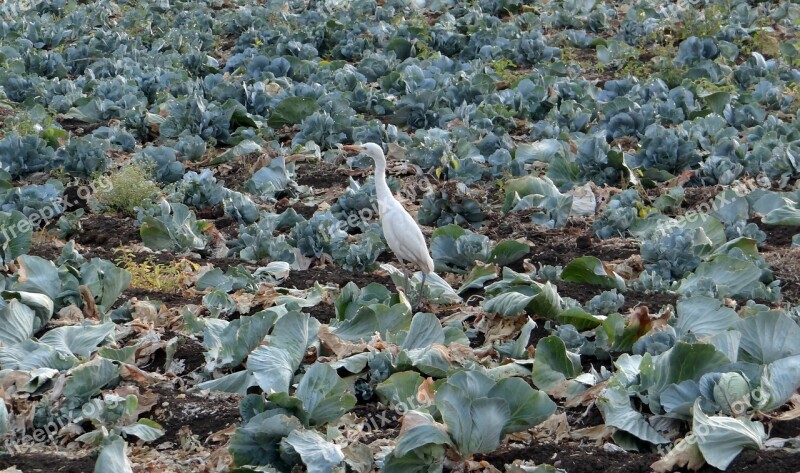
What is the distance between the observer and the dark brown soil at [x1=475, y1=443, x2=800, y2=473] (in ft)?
12.9

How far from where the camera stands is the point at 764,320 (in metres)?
4.57

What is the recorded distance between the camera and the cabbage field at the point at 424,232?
4324 millimetres

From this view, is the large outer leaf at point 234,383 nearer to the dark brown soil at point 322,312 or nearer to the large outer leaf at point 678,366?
the dark brown soil at point 322,312

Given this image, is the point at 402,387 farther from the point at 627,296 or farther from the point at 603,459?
the point at 627,296

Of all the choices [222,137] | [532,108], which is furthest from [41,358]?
[532,108]

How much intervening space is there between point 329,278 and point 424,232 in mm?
1089

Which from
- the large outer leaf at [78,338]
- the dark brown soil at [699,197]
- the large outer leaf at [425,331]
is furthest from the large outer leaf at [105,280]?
the dark brown soil at [699,197]

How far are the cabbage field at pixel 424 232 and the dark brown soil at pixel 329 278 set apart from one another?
2cm

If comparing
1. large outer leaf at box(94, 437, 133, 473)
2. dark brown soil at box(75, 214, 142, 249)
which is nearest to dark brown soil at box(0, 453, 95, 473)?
large outer leaf at box(94, 437, 133, 473)

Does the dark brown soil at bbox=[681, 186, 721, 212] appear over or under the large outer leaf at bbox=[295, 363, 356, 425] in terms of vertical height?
under

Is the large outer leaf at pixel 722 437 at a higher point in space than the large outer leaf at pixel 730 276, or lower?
higher

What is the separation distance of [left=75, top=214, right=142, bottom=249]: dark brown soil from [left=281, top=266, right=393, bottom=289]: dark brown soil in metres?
1.36

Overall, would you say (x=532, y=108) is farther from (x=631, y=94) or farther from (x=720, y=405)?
(x=720, y=405)

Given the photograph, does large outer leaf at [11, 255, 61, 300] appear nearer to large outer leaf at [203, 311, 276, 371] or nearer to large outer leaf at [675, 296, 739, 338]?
large outer leaf at [203, 311, 276, 371]
